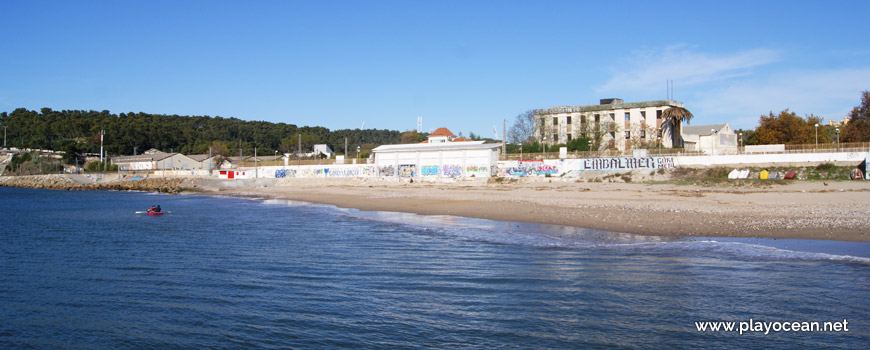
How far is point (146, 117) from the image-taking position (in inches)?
5714

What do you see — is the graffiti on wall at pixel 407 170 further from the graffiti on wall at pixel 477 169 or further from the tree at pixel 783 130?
the tree at pixel 783 130

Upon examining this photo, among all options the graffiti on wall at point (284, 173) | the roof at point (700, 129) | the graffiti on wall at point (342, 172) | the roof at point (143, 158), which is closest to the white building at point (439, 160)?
the graffiti on wall at point (342, 172)

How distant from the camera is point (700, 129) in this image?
77625mm

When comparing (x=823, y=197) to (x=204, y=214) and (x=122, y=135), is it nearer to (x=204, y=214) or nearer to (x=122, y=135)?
(x=204, y=214)

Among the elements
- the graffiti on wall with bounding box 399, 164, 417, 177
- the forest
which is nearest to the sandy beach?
the graffiti on wall with bounding box 399, 164, 417, 177

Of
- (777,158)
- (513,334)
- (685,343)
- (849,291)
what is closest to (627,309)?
(685,343)

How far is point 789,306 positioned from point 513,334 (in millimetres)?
4994

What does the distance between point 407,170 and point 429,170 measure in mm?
2916

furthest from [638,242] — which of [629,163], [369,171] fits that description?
[369,171]

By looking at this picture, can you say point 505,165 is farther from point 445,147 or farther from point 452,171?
point 445,147

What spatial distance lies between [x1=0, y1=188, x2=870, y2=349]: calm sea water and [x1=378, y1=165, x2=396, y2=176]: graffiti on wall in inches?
1659

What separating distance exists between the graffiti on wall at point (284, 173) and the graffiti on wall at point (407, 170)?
16.4 m

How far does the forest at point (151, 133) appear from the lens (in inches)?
4476

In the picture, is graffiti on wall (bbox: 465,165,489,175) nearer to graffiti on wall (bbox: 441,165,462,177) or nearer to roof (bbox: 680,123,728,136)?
graffiti on wall (bbox: 441,165,462,177)
